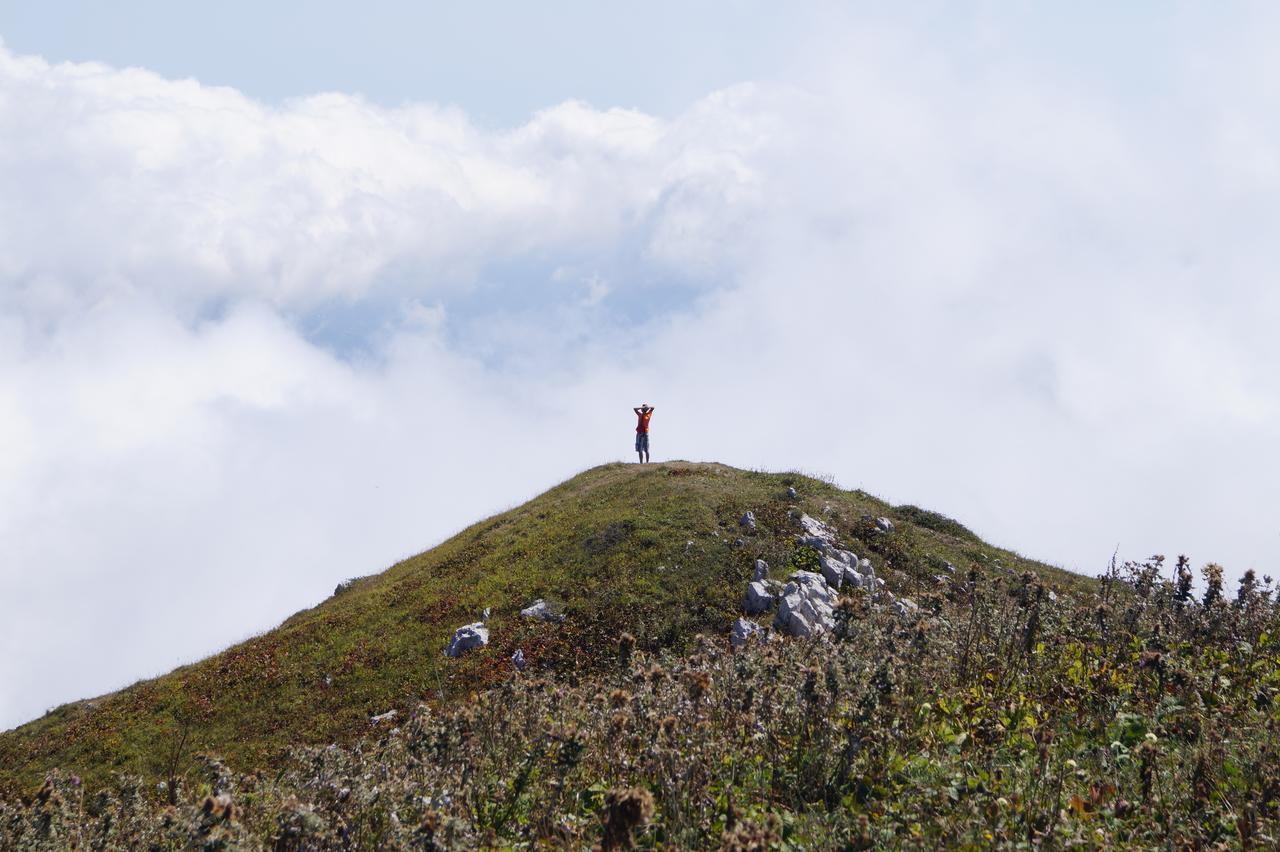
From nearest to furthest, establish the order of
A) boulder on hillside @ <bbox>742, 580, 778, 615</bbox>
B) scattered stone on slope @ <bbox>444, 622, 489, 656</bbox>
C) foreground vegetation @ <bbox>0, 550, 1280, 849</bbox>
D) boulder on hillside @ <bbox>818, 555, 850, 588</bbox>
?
1. foreground vegetation @ <bbox>0, 550, 1280, 849</bbox>
2. scattered stone on slope @ <bbox>444, 622, 489, 656</bbox>
3. boulder on hillside @ <bbox>742, 580, 778, 615</bbox>
4. boulder on hillside @ <bbox>818, 555, 850, 588</bbox>

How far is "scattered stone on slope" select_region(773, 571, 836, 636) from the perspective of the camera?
Answer: 85.7 feet

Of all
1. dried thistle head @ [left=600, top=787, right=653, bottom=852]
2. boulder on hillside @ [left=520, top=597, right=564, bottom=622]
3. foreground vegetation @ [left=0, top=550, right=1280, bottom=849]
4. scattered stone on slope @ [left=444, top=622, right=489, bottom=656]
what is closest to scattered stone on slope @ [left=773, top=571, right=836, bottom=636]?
boulder on hillside @ [left=520, top=597, right=564, bottom=622]

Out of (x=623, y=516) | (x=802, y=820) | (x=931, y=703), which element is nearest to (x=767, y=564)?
(x=623, y=516)

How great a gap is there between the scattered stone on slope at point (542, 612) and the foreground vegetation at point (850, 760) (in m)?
17.3

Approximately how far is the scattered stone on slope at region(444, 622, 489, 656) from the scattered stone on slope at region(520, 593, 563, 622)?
65.8 inches

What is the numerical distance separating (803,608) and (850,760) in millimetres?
19318

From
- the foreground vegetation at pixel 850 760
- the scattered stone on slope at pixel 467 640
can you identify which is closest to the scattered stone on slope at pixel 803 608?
the scattered stone on slope at pixel 467 640

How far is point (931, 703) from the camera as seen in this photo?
10.2 metres

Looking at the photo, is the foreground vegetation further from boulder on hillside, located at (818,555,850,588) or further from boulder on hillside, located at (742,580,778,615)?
boulder on hillside, located at (818,555,850,588)

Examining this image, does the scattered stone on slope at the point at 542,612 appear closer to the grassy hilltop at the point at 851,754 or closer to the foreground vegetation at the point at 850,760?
the grassy hilltop at the point at 851,754

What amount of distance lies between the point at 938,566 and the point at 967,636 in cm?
2368

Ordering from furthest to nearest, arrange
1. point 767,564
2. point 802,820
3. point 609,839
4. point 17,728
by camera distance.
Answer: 1. point 17,728
2. point 767,564
3. point 802,820
4. point 609,839

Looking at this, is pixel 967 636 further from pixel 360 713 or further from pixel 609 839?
pixel 360 713

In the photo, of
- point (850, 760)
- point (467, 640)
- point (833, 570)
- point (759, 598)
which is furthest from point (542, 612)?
point (850, 760)
